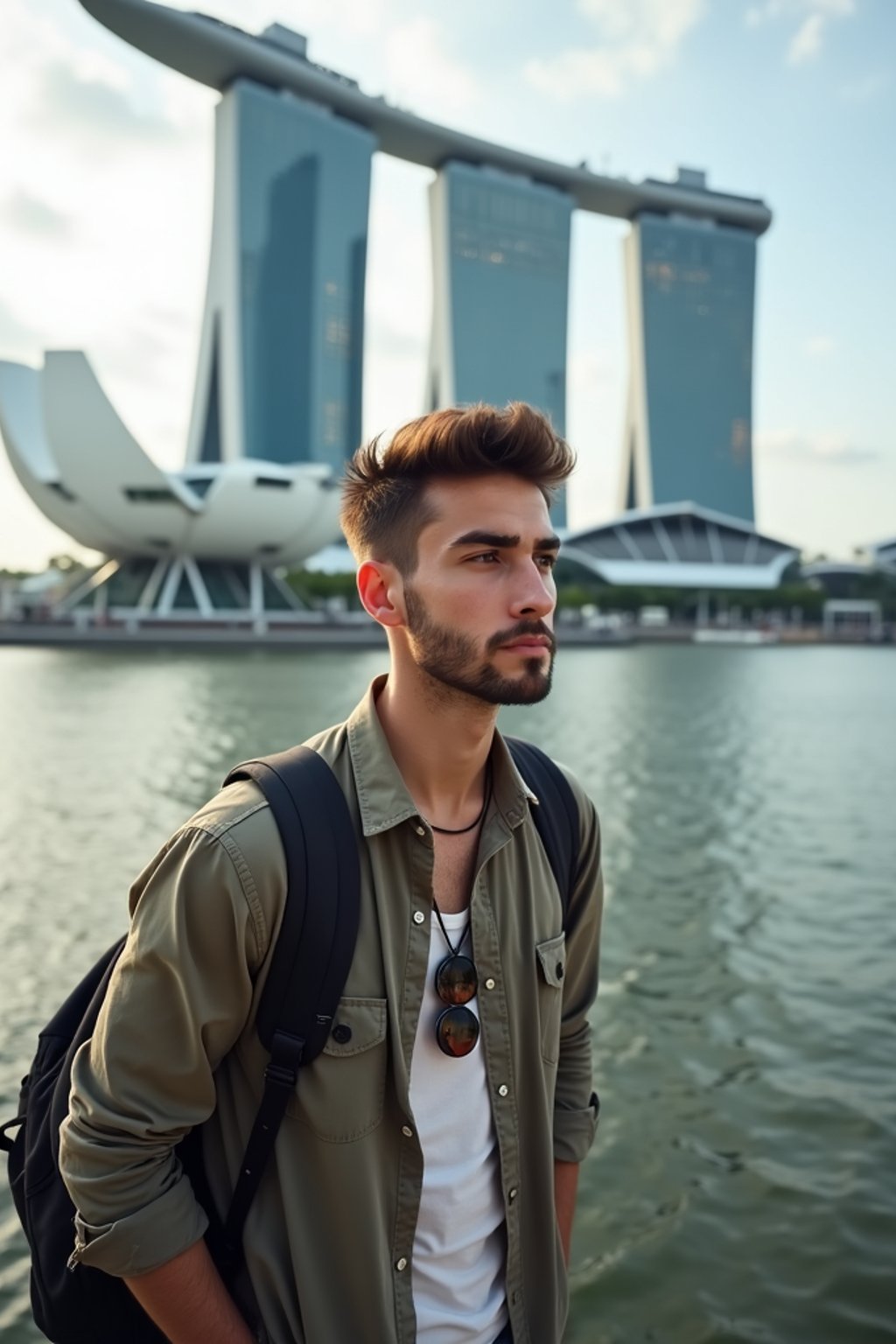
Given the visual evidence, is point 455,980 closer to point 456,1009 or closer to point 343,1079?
point 456,1009

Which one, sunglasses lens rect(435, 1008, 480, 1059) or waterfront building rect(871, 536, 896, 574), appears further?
waterfront building rect(871, 536, 896, 574)

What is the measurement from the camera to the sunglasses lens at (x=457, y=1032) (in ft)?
3.71

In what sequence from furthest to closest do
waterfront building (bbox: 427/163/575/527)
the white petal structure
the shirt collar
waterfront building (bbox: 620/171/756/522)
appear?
1. waterfront building (bbox: 620/171/756/522)
2. waterfront building (bbox: 427/163/575/527)
3. the white petal structure
4. the shirt collar

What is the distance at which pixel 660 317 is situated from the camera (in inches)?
2813

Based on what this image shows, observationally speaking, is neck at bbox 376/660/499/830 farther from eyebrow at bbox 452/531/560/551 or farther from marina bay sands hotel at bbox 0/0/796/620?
marina bay sands hotel at bbox 0/0/796/620

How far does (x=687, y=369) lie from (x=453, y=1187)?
74910mm

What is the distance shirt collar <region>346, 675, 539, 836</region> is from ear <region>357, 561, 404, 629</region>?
97mm

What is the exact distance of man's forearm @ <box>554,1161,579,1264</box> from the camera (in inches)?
53.7

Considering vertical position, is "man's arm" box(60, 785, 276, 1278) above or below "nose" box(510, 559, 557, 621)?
below

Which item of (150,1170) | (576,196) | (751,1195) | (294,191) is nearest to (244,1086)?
(150,1170)

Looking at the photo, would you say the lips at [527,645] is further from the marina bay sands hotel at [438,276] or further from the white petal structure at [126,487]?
the marina bay sands hotel at [438,276]

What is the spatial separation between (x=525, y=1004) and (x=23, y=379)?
138 ft

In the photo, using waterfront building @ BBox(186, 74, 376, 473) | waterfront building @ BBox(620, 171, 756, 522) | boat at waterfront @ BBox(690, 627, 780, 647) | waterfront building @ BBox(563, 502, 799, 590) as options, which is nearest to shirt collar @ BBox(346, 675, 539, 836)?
boat at waterfront @ BBox(690, 627, 780, 647)

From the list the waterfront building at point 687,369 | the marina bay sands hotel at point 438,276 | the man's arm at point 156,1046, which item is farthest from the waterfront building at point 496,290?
the man's arm at point 156,1046
